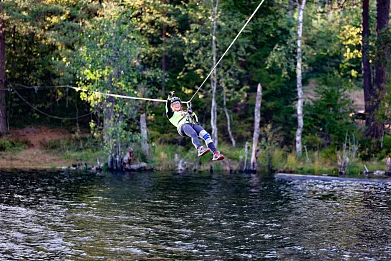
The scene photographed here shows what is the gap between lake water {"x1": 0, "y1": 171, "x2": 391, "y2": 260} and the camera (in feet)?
55.5

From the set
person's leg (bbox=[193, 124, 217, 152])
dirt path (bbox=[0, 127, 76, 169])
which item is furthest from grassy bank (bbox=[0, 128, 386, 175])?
person's leg (bbox=[193, 124, 217, 152])

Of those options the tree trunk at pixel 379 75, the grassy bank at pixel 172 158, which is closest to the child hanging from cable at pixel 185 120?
the grassy bank at pixel 172 158

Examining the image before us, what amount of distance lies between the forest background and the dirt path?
449 mm

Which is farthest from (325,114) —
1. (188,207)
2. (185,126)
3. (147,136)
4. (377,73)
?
(185,126)

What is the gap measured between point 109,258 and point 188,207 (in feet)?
24.5

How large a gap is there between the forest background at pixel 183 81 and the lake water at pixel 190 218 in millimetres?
4567

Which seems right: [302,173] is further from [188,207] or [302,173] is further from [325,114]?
[188,207]

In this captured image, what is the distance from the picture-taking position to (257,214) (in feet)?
72.5

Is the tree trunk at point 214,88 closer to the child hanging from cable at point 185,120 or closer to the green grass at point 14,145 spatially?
the green grass at point 14,145

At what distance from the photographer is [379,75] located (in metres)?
36.5

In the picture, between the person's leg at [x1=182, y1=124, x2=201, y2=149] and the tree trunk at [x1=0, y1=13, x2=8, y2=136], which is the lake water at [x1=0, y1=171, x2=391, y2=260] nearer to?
the person's leg at [x1=182, y1=124, x2=201, y2=149]

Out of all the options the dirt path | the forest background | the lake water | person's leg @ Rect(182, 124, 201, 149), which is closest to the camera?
the lake water

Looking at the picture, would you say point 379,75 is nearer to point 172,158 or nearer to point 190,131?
point 172,158

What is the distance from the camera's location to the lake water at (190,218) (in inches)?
666
